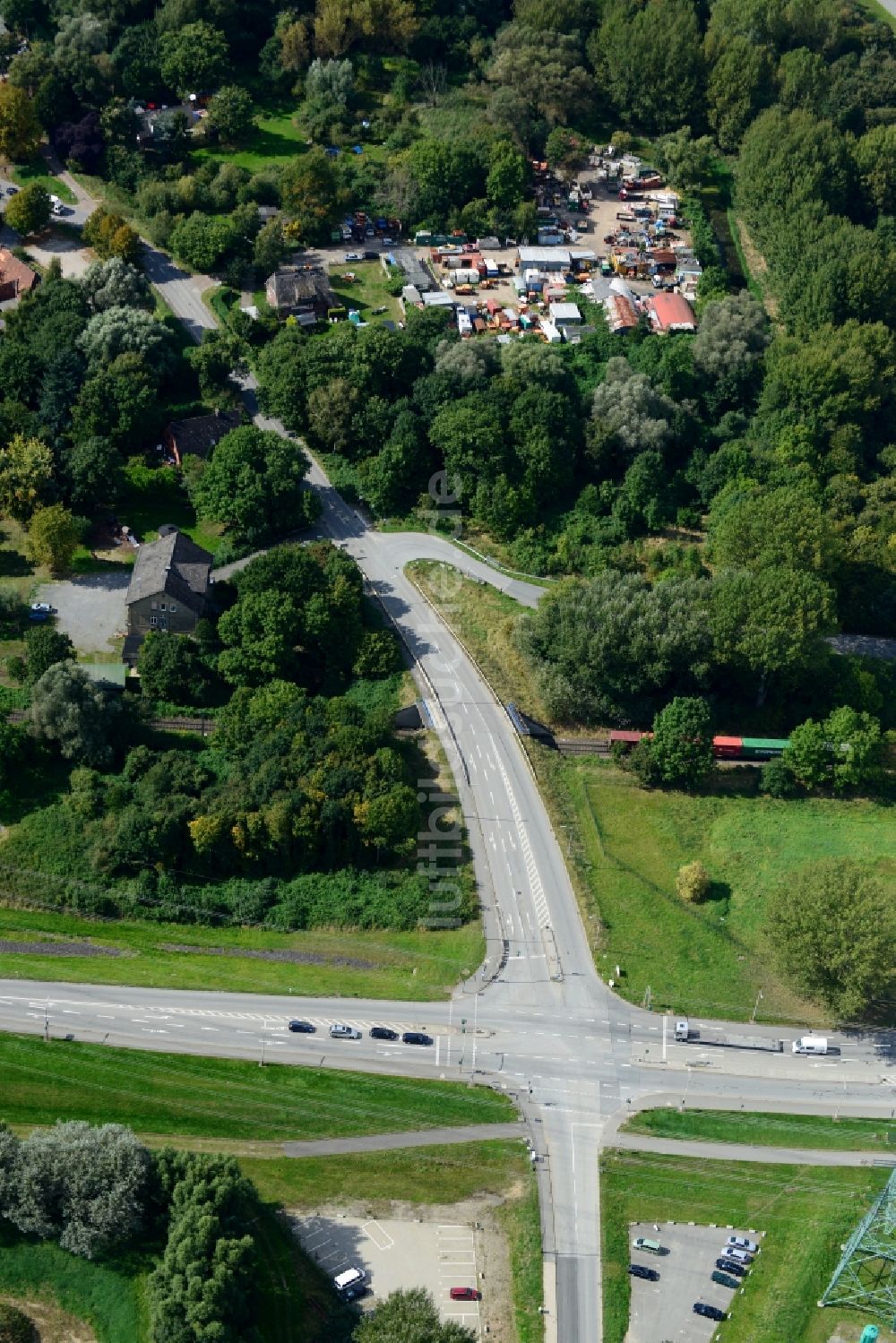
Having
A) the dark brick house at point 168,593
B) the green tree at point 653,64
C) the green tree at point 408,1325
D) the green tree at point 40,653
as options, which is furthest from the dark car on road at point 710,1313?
the green tree at point 653,64

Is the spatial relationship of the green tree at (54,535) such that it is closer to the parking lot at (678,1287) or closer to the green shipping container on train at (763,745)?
the green shipping container on train at (763,745)

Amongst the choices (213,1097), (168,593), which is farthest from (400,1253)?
(168,593)

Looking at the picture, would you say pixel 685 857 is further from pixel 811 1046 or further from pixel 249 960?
pixel 249 960

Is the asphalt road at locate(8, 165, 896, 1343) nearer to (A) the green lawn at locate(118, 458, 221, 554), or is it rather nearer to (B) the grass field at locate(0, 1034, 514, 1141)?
(B) the grass field at locate(0, 1034, 514, 1141)

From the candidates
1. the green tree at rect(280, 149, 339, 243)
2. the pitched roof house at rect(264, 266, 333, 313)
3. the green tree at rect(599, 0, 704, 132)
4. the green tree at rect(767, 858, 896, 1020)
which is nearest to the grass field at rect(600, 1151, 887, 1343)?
the green tree at rect(767, 858, 896, 1020)

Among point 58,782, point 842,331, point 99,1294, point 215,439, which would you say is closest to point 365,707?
point 58,782

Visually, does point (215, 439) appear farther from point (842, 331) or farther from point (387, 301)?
point (842, 331)
